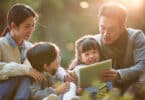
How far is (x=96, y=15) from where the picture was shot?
2137 millimetres

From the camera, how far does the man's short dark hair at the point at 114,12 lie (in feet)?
6.90

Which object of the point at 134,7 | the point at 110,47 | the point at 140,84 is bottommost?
the point at 140,84

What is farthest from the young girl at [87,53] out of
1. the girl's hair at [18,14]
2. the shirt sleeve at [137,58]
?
the girl's hair at [18,14]

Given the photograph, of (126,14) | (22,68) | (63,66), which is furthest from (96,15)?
(22,68)

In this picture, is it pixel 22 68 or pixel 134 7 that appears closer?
pixel 22 68

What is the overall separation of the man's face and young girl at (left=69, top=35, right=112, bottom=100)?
57mm

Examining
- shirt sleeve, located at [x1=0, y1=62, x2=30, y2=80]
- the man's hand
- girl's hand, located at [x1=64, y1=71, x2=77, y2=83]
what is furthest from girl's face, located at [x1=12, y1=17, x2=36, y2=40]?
the man's hand

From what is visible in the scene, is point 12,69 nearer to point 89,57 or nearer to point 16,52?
point 16,52

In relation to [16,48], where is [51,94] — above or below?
below

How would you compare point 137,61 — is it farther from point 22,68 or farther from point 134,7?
point 22,68

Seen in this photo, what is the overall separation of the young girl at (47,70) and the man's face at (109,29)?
0.68ft

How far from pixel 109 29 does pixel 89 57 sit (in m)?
0.16

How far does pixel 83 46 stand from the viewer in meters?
2.01

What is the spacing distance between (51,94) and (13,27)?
32 cm
